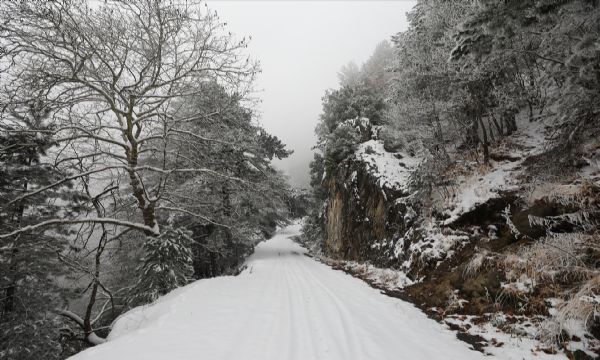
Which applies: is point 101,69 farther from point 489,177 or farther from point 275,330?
point 489,177

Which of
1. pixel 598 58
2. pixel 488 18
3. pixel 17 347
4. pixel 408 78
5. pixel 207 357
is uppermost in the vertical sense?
pixel 408 78

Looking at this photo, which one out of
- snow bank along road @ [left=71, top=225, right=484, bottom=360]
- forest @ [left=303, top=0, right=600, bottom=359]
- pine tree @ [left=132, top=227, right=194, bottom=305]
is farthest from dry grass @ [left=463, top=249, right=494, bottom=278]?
pine tree @ [left=132, top=227, right=194, bottom=305]

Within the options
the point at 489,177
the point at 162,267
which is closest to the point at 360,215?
the point at 489,177

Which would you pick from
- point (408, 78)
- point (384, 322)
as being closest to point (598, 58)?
point (384, 322)

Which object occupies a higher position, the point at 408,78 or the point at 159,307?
the point at 408,78

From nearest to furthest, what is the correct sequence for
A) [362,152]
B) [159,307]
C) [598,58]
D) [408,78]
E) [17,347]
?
[598,58]
[159,307]
[17,347]
[408,78]
[362,152]

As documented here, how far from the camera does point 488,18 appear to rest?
5.34m

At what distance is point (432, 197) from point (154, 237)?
10.1 m

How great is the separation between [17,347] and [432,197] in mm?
14206

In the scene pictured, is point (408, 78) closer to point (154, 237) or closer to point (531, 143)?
point (531, 143)


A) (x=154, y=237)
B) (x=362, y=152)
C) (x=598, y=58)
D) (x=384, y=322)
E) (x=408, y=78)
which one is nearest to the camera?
(x=598, y=58)

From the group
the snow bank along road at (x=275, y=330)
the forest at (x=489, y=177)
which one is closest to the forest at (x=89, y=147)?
the snow bank along road at (x=275, y=330)

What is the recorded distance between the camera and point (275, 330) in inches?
205

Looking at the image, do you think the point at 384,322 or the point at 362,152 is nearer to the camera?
the point at 384,322
